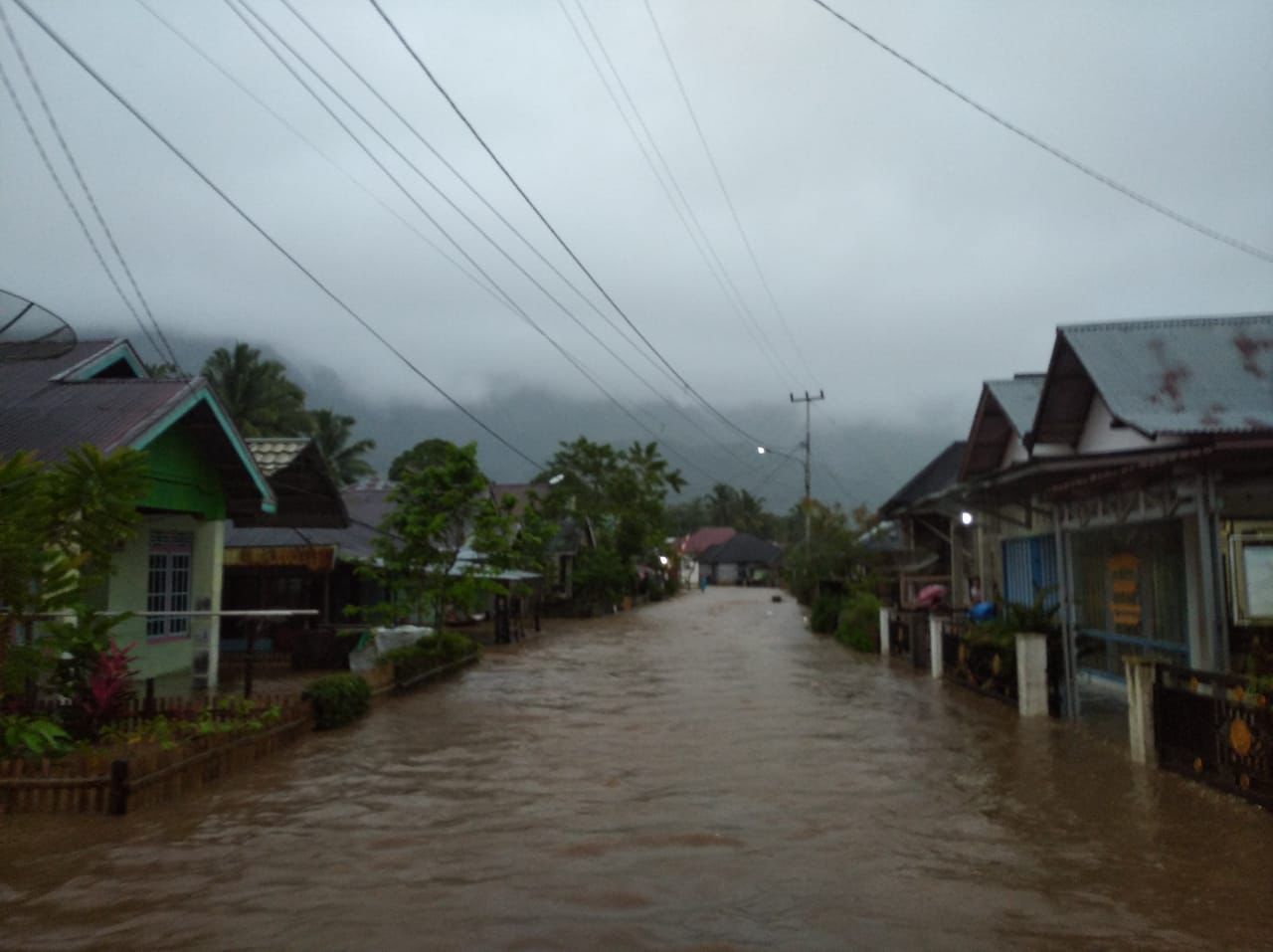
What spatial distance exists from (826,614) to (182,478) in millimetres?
21304

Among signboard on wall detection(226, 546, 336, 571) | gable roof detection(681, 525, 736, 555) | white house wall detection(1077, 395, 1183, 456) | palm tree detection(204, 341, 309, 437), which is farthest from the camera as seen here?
gable roof detection(681, 525, 736, 555)

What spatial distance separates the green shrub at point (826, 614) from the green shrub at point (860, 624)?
2.57 metres

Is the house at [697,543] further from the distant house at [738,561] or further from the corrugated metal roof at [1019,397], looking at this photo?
the corrugated metal roof at [1019,397]

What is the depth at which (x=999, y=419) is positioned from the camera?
863 inches

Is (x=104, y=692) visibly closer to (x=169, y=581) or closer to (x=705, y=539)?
(x=169, y=581)

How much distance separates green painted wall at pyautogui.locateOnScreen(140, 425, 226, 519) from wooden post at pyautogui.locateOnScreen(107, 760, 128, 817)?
6.15 metres

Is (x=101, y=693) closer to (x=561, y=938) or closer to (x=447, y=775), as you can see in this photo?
(x=447, y=775)

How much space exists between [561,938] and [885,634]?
19456 millimetres

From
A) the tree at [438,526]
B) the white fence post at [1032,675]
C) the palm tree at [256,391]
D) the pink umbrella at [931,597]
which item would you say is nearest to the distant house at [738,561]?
the palm tree at [256,391]

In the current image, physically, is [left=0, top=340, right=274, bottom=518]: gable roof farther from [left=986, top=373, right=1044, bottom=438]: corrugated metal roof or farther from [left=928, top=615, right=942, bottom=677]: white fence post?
[left=986, top=373, right=1044, bottom=438]: corrugated metal roof

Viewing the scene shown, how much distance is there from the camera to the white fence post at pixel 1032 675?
13352mm

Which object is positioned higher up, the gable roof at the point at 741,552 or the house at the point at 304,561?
the gable roof at the point at 741,552

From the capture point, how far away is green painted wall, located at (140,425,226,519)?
1428cm

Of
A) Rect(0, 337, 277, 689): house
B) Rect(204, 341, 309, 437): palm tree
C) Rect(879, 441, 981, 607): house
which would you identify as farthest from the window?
Rect(204, 341, 309, 437): palm tree
